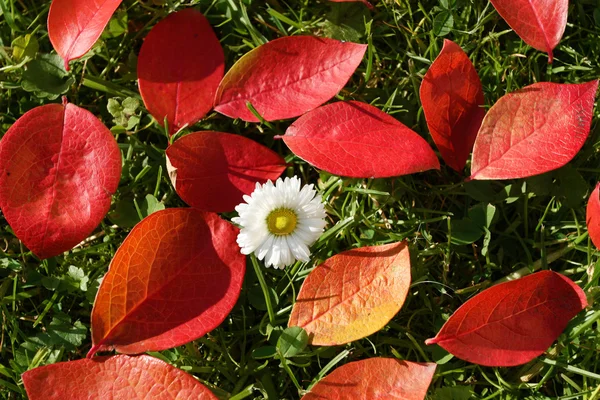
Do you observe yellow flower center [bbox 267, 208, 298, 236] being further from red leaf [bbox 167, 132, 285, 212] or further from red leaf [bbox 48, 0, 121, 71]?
red leaf [bbox 48, 0, 121, 71]

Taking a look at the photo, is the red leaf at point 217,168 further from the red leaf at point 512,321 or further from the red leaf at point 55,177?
the red leaf at point 512,321

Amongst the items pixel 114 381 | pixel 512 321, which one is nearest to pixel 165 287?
pixel 114 381

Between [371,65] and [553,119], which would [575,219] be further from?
[371,65]

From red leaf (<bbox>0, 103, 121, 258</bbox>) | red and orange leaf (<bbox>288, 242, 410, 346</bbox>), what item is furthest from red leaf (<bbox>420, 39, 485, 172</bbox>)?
red leaf (<bbox>0, 103, 121, 258</bbox>)

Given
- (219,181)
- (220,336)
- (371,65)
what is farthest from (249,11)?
(220,336)

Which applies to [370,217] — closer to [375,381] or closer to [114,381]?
[375,381]
